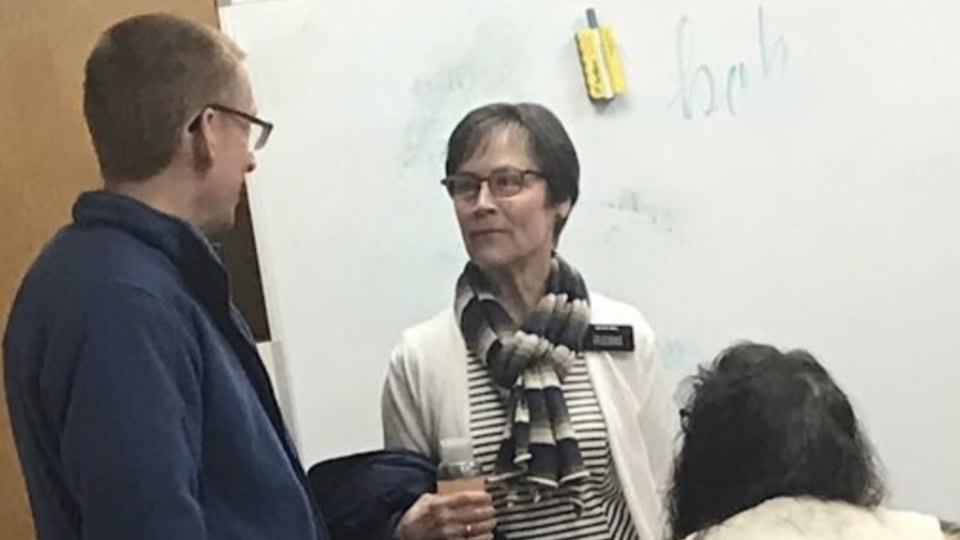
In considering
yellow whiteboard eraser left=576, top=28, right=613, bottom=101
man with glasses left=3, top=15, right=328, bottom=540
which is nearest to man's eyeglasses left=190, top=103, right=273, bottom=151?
man with glasses left=3, top=15, right=328, bottom=540

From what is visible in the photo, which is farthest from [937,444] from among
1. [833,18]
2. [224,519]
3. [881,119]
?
[224,519]

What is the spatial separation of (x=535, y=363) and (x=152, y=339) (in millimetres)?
776

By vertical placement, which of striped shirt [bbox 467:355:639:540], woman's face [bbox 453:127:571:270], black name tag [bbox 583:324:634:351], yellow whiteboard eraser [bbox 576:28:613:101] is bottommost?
striped shirt [bbox 467:355:639:540]

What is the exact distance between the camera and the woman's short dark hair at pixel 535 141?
82.6 inches

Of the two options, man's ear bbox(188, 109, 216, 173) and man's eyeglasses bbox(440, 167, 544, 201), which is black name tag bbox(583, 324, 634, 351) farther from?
man's ear bbox(188, 109, 216, 173)

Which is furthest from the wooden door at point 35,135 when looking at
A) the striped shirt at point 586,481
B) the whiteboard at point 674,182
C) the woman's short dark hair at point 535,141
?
the striped shirt at point 586,481

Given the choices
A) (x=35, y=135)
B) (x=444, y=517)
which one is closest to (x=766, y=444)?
(x=444, y=517)

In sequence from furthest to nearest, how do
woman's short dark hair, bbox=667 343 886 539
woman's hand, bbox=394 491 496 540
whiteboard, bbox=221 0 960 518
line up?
1. whiteboard, bbox=221 0 960 518
2. woman's hand, bbox=394 491 496 540
3. woman's short dark hair, bbox=667 343 886 539

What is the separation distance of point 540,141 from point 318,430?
0.57 metres

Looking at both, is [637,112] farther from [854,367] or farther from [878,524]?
[878,524]

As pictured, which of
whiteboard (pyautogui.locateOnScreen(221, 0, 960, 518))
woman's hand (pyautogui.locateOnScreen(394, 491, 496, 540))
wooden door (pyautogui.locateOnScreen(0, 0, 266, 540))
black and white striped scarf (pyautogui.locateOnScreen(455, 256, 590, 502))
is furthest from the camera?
whiteboard (pyautogui.locateOnScreen(221, 0, 960, 518))

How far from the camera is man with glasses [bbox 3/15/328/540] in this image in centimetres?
134

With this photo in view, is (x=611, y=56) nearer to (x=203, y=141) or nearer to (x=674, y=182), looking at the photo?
(x=674, y=182)

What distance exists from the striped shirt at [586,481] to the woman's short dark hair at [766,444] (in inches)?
19.7
